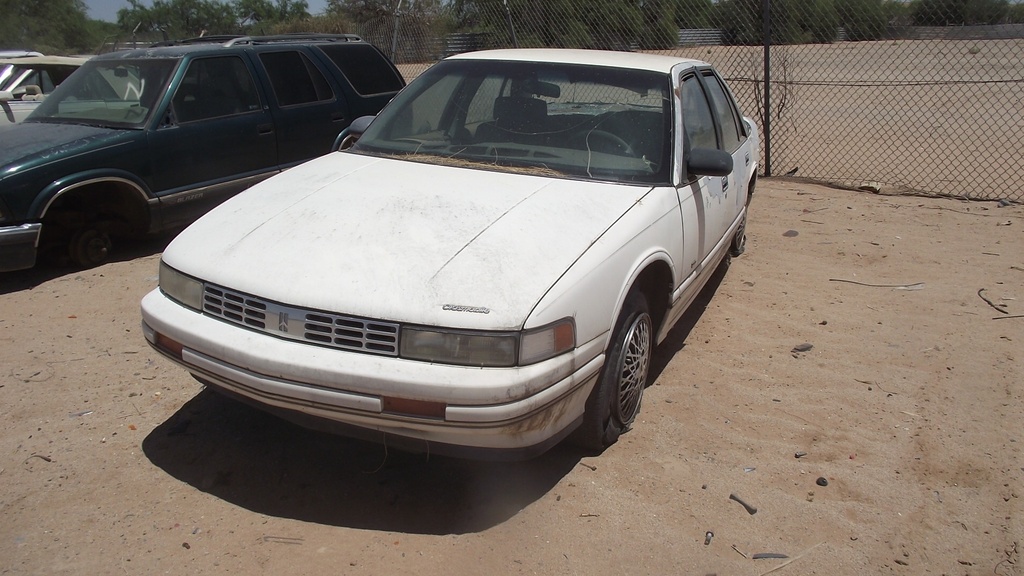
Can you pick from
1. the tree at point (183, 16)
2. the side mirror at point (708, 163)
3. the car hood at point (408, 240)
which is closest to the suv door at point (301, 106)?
the car hood at point (408, 240)

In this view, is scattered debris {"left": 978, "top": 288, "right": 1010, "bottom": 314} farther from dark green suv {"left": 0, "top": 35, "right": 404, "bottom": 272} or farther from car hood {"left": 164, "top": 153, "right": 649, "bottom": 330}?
dark green suv {"left": 0, "top": 35, "right": 404, "bottom": 272}

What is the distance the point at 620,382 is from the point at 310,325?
1325mm

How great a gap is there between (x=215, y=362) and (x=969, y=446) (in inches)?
129

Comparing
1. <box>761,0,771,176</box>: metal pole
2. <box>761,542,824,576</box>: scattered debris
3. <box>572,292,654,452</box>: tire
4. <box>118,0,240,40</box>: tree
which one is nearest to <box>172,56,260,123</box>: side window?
<box>572,292,654,452</box>: tire

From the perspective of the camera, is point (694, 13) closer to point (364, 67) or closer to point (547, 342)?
point (364, 67)

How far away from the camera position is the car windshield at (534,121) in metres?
3.91

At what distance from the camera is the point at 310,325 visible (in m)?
2.81

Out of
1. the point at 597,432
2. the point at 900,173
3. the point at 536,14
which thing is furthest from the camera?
the point at 536,14

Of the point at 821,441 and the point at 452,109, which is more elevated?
the point at 452,109

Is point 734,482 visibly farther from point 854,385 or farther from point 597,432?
point 854,385

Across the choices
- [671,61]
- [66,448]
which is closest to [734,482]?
A: [671,61]

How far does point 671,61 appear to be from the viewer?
459cm

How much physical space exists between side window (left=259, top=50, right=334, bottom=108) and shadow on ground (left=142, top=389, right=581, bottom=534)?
4.10 metres

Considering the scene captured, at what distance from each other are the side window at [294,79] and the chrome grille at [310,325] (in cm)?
453
